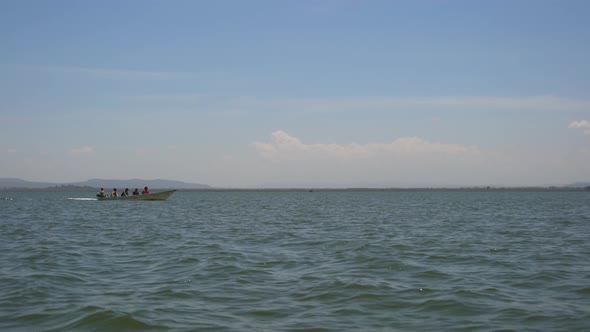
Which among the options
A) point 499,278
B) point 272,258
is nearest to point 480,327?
point 499,278

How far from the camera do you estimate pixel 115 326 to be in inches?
394

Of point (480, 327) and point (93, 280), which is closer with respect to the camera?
point (480, 327)

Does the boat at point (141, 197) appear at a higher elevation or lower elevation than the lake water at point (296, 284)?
higher

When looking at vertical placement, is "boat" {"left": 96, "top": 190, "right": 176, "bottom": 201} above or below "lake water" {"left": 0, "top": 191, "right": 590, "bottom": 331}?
above

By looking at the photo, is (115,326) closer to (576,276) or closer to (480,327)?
(480,327)

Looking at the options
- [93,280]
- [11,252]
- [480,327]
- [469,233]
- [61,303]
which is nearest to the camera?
[480,327]

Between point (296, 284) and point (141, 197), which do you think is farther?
point (141, 197)

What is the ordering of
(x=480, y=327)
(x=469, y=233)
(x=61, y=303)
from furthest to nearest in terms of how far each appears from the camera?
1. (x=469, y=233)
2. (x=61, y=303)
3. (x=480, y=327)

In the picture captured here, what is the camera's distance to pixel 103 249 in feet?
70.6

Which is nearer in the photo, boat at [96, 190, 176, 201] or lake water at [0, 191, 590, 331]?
lake water at [0, 191, 590, 331]

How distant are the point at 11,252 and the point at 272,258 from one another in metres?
10.4

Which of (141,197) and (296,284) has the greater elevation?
(141,197)

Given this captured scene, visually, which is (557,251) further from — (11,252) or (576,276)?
(11,252)

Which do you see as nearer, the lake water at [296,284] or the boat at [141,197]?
the lake water at [296,284]
